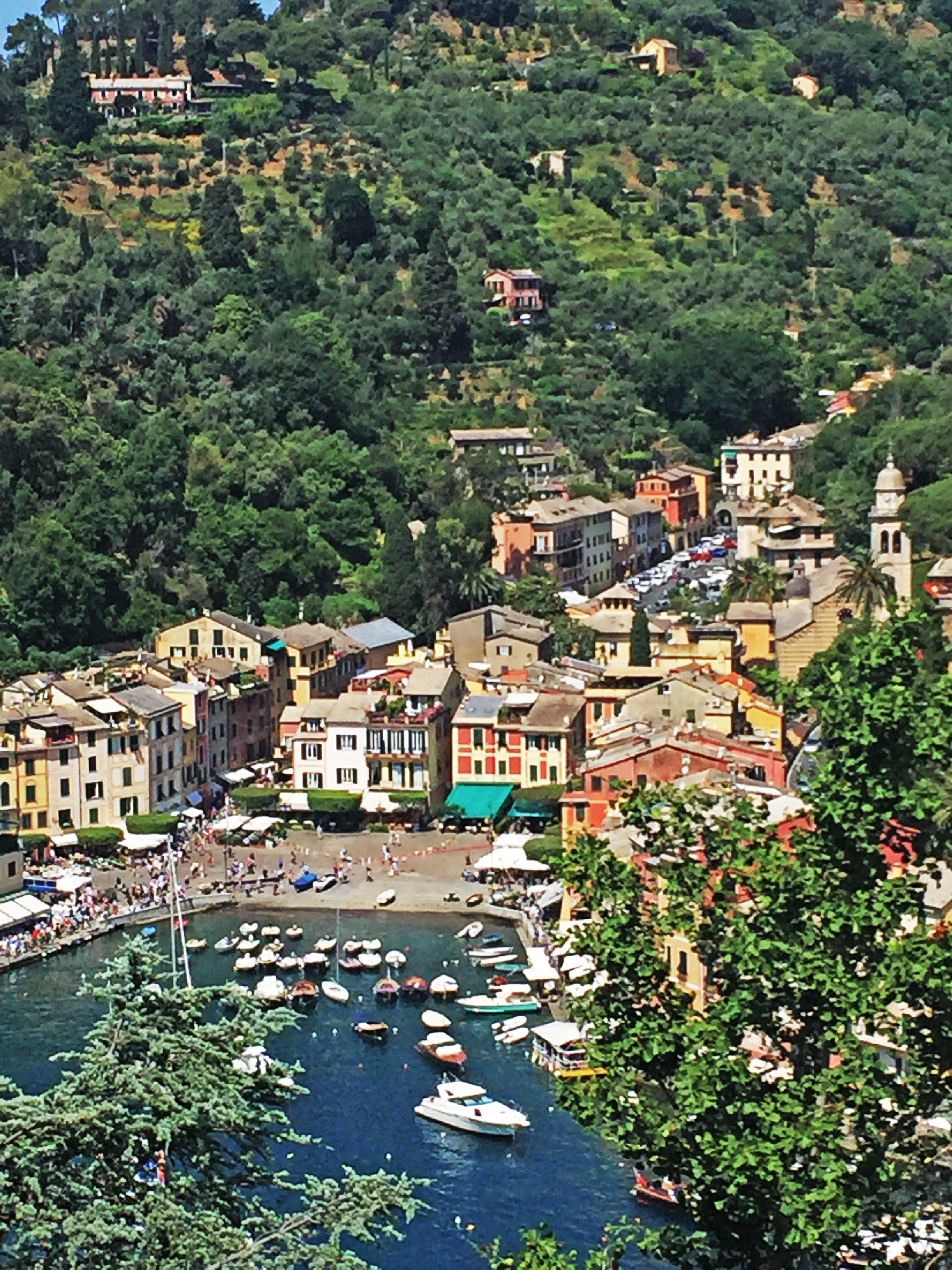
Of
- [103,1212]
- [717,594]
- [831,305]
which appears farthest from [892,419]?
[103,1212]

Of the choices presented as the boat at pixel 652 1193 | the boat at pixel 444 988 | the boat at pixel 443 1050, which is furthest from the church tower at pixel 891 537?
the boat at pixel 652 1193

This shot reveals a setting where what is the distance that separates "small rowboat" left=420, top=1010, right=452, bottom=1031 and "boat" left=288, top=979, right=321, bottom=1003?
2.49m

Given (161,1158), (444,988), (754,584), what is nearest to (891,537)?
(754,584)

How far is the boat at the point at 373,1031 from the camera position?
39688 millimetres

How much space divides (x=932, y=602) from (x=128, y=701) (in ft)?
62.9

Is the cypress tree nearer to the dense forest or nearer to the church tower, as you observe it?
the church tower

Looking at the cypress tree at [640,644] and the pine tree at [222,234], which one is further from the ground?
the pine tree at [222,234]

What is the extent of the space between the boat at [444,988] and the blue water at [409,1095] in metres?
0.28

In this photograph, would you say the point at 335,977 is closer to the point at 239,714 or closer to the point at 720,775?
the point at 720,775

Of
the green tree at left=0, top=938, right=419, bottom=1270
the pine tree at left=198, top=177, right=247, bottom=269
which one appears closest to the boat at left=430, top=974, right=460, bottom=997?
the green tree at left=0, top=938, right=419, bottom=1270

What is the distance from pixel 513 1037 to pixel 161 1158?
76.8ft

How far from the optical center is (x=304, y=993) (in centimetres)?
4197

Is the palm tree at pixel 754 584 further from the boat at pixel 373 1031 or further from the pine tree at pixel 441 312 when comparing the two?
the pine tree at pixel 441 312

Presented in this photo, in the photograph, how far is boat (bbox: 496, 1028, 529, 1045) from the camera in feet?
128
